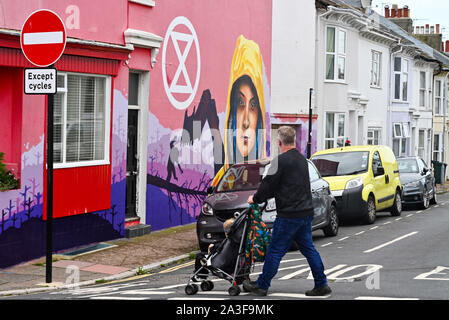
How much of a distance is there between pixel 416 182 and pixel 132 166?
1125cm

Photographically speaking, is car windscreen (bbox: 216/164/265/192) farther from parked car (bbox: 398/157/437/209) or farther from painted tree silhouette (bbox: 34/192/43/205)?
parked car (bbox: 398/157/437/209)

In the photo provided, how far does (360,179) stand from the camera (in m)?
18.0

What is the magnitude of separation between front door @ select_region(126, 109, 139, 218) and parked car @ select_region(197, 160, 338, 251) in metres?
2.02

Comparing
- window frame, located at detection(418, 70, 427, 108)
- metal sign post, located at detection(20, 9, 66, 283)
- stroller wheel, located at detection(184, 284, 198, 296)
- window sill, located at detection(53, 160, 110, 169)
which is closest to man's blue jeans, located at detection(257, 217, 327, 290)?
stroller wheel, located at detection(184, 284, 198, 296)

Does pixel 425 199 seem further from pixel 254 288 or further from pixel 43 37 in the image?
pixel 43 37

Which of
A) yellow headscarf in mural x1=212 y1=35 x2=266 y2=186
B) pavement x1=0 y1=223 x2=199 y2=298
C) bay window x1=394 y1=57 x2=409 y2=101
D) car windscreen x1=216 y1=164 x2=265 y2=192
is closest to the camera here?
pavement x1=0 y1=223 x2=199 y2=298

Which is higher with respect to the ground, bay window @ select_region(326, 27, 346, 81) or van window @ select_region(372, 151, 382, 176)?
bay window @ select_region(326, 27, 346, 81)

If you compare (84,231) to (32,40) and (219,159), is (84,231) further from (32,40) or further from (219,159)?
(219,159)

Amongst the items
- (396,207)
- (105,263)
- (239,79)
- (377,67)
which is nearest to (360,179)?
(396,207)

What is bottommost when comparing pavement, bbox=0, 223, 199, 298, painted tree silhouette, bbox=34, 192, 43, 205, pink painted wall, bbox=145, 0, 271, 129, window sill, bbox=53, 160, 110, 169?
pavement, bbox=0, 223, 199, 298

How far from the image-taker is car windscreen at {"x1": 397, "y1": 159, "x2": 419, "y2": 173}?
24.5 m

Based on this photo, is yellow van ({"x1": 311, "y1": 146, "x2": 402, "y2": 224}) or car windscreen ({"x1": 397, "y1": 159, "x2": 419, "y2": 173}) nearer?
yellow van ({"x1": 311, "y1": 146, "x2": 402, "y2": 224})

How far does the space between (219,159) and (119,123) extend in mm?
4833
